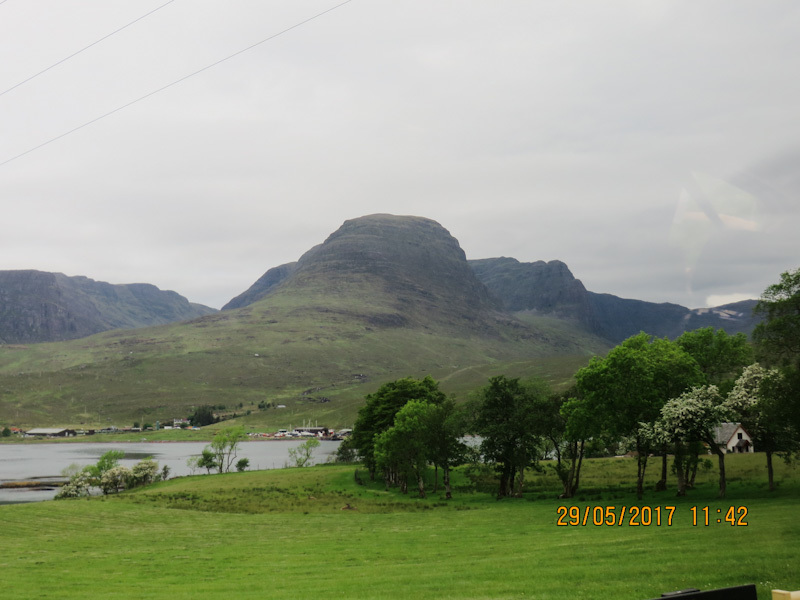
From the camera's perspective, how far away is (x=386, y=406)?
91.9 m

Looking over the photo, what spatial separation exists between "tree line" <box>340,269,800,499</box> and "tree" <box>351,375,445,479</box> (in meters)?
16.5

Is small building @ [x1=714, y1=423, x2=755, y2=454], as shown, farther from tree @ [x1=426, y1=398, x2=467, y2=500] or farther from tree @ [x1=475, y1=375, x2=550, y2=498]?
tree @ [x1=426, y1=398, x2=467, y2=500]

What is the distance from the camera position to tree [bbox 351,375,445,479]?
9075cm

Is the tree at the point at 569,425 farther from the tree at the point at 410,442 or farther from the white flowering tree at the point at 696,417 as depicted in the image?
the tree at the point at 410,442

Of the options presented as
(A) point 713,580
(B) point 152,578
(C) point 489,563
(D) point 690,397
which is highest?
(D) point 690,397

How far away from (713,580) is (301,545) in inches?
928

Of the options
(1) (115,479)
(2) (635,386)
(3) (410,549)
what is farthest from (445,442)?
(1) (115,479)

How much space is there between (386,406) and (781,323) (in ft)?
216

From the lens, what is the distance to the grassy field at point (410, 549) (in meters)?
18.2

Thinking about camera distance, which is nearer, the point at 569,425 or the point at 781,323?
the point at 781,323

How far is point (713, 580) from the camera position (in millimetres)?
16141

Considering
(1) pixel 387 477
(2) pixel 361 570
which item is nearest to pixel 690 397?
(2) pixel 361 570

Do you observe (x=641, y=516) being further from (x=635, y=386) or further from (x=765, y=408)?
(x=635, y=386)

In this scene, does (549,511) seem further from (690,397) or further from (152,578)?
(152,578)
